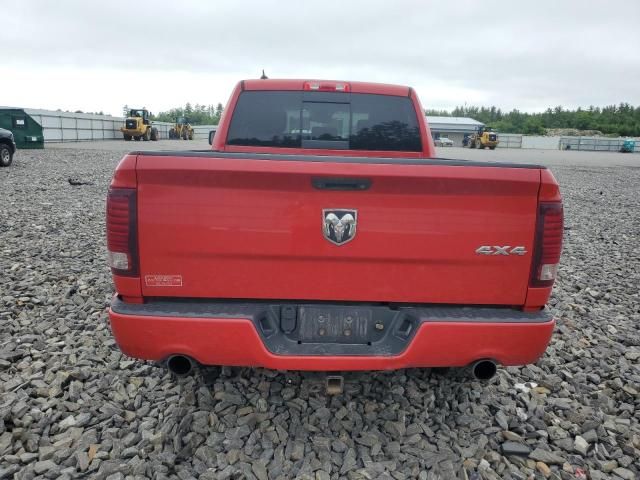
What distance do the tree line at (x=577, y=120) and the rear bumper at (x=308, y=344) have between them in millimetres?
104105

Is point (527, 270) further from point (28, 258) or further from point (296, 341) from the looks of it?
point (28, 258)

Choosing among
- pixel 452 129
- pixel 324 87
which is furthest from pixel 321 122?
pixel 452 129

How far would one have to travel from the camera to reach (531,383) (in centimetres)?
331

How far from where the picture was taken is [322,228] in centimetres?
224

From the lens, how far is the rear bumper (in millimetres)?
2258

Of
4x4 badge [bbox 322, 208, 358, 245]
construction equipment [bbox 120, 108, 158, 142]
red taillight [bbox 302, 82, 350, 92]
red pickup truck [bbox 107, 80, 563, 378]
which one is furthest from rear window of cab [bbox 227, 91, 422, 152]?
construction equipment [bbox 120, 108, 158, 142]

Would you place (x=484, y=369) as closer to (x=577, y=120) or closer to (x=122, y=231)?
(x=122, y=231)

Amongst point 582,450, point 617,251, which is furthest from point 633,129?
point 582,450

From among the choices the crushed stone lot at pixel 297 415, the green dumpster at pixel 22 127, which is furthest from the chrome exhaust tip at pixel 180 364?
the green dumpster at pixel 22 127

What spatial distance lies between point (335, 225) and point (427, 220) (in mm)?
448

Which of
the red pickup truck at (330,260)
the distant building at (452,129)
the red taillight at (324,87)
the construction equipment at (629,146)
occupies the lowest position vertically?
the red pickup truck at (330,260)

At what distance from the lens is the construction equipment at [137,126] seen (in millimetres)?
37969

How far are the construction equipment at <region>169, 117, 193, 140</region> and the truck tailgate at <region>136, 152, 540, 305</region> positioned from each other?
1979 inches

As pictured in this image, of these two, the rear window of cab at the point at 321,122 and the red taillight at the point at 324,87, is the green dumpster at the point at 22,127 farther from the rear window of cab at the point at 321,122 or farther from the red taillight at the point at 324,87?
the red taillight at the point at 324,87
